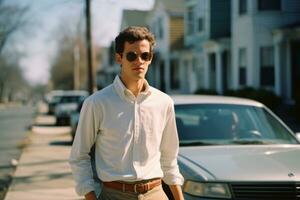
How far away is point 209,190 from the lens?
466 centimetres

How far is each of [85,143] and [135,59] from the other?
1.83 ft

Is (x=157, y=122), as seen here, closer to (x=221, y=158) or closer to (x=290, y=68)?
(x=221, y=158)

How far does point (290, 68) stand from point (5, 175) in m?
13.5

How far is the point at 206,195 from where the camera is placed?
4672mm

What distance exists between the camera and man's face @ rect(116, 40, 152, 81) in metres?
3.08

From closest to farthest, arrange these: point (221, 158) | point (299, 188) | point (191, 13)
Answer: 1. point (299, 188)
2. point (221, 158)
3. point (191, 13)

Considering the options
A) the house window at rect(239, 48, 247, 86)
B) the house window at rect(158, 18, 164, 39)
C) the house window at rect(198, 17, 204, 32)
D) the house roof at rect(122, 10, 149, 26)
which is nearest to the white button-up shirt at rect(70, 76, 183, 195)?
the house window at rect(239, 48, 247, 86)

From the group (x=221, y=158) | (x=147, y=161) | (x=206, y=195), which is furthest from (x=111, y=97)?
(x=221, y=158)

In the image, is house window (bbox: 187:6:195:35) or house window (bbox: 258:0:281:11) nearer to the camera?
house window (bbox: 258:0:281:11)

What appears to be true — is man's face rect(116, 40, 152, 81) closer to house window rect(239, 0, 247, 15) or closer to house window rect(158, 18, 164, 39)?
house window rect(239, 0, 247, 15)

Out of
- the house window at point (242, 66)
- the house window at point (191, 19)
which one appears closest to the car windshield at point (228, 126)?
the house window at point (242, 66)

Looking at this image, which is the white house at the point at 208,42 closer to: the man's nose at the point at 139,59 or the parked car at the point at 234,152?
the parked car at the point at 234,152

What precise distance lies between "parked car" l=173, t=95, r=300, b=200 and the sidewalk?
9.02 ft

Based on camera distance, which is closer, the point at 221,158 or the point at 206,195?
the point at 206,195
